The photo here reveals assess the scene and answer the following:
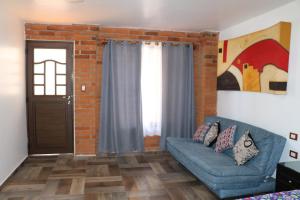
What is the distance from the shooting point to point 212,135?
12.7 feet

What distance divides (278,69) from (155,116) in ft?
7.67

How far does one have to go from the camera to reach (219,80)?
4402 mm

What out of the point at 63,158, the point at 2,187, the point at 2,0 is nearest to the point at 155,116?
the point at 63,158

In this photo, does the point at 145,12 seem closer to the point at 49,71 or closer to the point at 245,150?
the point at 49,71

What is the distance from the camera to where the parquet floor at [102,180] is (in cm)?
303

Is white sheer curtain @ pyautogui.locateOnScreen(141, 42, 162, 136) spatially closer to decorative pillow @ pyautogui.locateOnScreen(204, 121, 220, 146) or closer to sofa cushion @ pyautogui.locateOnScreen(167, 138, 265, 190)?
decorative pillow @ pyautogui.locateOnScreen(204, 121, 220, 146)

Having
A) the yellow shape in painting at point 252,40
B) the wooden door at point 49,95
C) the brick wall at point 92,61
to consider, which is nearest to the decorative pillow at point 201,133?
the brick wall at point 92,61

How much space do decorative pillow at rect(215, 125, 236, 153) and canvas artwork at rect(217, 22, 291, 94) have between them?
25.6 inches

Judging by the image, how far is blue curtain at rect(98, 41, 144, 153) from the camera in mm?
4457

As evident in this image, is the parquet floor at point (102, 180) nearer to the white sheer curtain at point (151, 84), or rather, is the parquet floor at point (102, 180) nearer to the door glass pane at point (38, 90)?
the white sheer curtain at point (151, 84)

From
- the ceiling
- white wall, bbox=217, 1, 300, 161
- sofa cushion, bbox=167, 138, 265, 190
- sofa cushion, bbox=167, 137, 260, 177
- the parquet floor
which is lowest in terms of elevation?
the parquet floor

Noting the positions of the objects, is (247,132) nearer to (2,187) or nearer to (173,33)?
(173,33)

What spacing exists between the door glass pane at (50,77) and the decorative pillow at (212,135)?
2.72 meters

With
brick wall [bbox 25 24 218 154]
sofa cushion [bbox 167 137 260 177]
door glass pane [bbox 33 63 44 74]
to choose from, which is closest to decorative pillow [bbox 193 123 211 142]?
sofa cushion [bbox 167 137 260 177]
